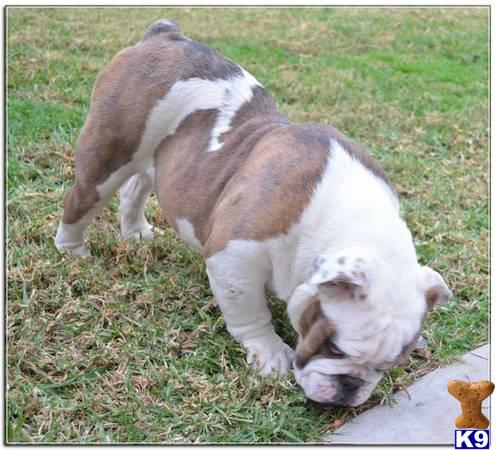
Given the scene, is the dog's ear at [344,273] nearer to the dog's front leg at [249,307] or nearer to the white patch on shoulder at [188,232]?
the dog's front leg at [249,307]

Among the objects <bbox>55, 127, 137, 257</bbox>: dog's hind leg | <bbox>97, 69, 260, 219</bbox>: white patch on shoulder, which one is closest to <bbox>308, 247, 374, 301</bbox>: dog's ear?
<bbox>97, 69, 260, 219</bbox>: white patch on shoulder

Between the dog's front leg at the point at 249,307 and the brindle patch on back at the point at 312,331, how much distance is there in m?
0.32

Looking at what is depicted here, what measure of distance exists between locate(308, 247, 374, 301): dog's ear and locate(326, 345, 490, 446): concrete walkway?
639 millimetres

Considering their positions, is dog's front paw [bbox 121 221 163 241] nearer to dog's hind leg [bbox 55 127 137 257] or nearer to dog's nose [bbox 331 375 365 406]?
dog's hind leg [bbox 55 127 137 257]

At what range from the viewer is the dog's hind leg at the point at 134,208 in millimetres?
4777

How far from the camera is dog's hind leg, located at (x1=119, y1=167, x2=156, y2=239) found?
15.7 ft

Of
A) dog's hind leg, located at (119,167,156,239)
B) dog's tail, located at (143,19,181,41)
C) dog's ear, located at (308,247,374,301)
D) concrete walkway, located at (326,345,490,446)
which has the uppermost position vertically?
dog's tail, located at (143,19,181,41)

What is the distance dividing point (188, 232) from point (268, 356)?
792mm

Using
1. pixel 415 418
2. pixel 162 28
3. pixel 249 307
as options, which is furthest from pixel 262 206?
pixel 162 28

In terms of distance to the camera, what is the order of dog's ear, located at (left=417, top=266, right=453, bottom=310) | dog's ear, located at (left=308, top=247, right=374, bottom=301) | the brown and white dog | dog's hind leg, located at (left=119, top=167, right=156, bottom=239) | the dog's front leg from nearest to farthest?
dog's ear, located at (left=308, top=247, right=374, bottom=301) < the brown and white dog < dog's ear, located at (left=417, top=266, right=453, bottom=310) < the dog's front leg < dog's hind leg, located at (left=119, top=167, right=156, bottom=239)

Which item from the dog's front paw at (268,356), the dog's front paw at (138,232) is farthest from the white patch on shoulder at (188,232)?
the dog's front paw at (138,232)

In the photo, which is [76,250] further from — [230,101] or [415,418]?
[415,418]

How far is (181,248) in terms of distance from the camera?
15.5ft

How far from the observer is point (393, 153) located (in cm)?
638
